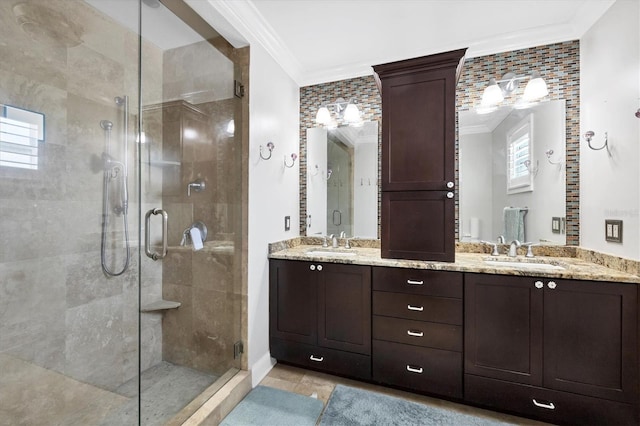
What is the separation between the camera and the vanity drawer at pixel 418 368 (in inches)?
68.4

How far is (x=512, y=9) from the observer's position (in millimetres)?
1828

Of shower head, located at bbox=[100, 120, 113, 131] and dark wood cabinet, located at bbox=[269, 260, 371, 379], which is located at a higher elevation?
shower head, located at bbox=[100, 120, 113, 131]

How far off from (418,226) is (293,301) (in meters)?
1.11

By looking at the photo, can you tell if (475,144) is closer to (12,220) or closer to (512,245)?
(512,245)

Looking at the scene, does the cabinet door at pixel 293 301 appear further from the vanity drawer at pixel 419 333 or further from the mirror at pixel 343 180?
the mirror at pixel 343 180

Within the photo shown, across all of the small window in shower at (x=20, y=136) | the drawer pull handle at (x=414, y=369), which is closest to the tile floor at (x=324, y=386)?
the drawer pull handle at (x=414, y=369)

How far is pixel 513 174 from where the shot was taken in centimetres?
219

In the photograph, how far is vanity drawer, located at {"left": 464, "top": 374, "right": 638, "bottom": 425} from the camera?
57.6 inches

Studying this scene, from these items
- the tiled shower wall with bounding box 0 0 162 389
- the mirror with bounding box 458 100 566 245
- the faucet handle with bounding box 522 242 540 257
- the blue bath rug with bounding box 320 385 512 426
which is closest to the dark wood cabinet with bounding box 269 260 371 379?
the blue bath rug with bounding box 320 385 512 426

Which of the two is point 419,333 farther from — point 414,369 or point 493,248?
point 493,248

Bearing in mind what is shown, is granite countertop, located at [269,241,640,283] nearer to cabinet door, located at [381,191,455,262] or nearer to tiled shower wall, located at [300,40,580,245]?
cabinet door, located at [381,191,455,262]

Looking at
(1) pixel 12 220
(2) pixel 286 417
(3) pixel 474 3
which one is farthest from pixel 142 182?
(3) pixel 474 3

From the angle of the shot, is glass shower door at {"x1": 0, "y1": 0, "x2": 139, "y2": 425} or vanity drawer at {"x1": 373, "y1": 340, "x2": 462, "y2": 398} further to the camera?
vanity drawer at {"x1": 373, "y1": 340, "x2": 462, "y2": 398}

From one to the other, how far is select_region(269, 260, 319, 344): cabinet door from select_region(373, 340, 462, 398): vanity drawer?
0.52 m
